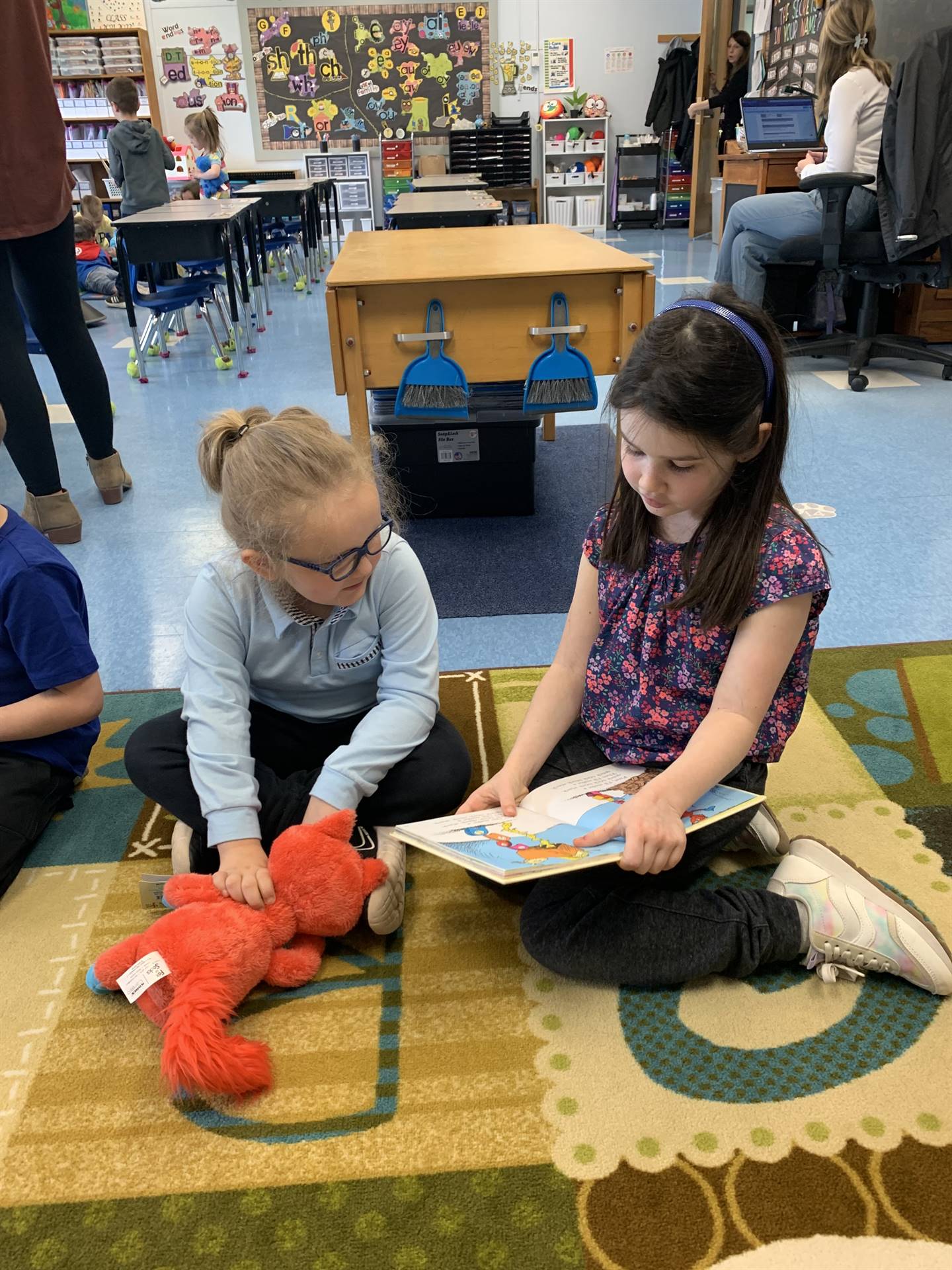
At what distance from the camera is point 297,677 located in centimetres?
121

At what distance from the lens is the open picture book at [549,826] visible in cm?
89

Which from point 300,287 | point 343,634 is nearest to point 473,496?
point 343,634


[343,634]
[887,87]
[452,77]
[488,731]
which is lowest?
[488,731]

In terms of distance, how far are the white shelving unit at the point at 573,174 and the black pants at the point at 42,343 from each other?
22.5ft

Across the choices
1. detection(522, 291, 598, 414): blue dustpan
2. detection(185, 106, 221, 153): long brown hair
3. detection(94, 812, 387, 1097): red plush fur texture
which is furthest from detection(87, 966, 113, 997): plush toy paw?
detection(185, 106, 221, 153): long brown hair

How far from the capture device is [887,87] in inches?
128

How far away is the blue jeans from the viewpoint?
322 centimetres

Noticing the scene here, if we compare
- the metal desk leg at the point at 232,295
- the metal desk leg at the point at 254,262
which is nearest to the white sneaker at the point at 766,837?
the metal desk leg at the point at 232,295

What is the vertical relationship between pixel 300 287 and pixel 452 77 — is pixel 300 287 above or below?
below

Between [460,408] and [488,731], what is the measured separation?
695 mm

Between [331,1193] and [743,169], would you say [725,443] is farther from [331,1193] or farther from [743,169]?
[743,169]

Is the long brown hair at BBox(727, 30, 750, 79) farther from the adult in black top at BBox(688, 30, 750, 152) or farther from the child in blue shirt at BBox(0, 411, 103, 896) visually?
the child in blue shirt at BBox(0, 411, 103, 896)

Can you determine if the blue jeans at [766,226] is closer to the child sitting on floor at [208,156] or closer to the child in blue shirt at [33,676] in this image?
the child in blue shirt at [33,676]

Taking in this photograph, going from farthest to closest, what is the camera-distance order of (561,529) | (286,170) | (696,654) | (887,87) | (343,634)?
(286,170)
(887,87)
(561,529)
(343,634)
(696,654)
